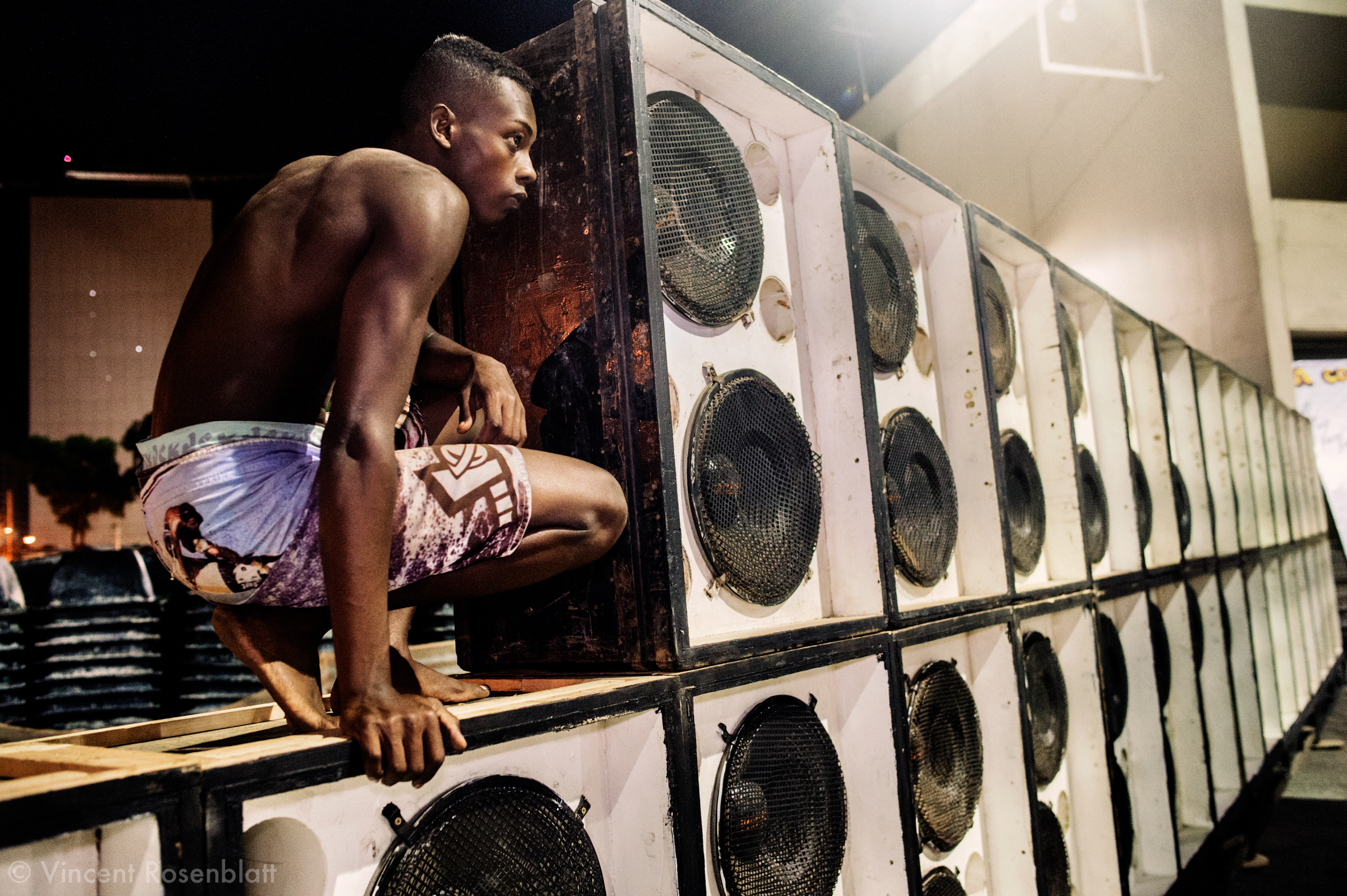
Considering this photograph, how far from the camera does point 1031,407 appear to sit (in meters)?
3.38

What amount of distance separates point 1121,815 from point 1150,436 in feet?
6.86

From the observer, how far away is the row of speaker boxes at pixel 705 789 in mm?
900

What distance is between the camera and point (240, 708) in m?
1.80

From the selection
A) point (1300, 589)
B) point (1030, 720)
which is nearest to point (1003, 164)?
point (1300, 589)

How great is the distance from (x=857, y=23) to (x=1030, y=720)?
9.20 meters

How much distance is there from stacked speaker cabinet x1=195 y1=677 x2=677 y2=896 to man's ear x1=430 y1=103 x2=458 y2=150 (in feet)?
3.09

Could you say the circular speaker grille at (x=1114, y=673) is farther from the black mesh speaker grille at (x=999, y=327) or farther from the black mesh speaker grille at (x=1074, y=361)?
the black mesh speaker grille at (x=999, y=327)

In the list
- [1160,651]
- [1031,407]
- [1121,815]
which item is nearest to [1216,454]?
[1160,651]

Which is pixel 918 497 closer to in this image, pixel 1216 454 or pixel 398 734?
pixel 398 734

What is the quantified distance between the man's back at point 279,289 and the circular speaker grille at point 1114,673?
3.25 meters

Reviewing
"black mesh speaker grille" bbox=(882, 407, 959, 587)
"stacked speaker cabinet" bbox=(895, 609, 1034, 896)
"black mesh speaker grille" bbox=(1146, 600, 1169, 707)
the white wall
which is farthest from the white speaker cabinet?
the white wall

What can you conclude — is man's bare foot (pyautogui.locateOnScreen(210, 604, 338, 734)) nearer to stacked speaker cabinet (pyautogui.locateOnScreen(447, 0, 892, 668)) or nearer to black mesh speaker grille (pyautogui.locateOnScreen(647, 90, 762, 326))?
stacked speaker cabinet (pyautogui.locateOnScreen(447, 0, 892, 668))

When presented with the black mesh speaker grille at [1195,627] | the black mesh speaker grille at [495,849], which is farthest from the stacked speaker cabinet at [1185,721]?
the black mesh speaker grille at [495,849]

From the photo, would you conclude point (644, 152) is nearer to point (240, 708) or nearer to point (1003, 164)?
point (240, 708)
